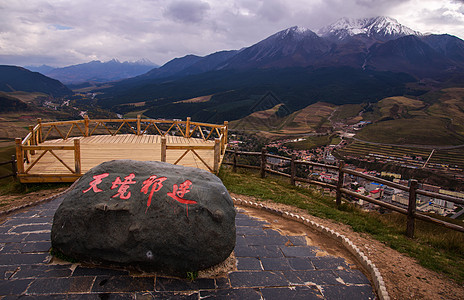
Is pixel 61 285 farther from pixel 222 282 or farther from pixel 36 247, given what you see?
pixel 222 282

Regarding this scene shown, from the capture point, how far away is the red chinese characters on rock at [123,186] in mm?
4012

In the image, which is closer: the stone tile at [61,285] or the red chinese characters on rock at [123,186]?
the stone tile at [61,285]

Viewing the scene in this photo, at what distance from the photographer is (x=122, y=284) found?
11.6ft

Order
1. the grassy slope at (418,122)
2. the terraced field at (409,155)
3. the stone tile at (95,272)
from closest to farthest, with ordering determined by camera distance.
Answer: the stone tile at (95,272)
the terraced field at (409,155)
the grassy slope at (418,122)

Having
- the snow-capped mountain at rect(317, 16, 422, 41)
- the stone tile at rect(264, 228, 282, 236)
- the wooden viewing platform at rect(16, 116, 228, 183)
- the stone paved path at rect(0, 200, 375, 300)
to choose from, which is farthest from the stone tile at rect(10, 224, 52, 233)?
the snow-capped mountain at rect(317, 16, 422, 41)

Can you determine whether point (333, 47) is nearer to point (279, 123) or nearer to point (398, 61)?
point (398, 61)

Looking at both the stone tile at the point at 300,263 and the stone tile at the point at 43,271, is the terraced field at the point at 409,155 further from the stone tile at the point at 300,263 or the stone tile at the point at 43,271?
the stone tile at the point at 43,271

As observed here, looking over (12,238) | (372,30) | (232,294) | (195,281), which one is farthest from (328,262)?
(372,30)

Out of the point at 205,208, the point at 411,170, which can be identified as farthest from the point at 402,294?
the point at 411,170

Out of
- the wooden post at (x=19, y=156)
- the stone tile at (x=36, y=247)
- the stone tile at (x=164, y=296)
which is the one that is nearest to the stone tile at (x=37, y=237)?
the stone tile at (x=36, y=247)

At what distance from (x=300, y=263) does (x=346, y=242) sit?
1.34m

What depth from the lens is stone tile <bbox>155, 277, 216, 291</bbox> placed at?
3535mm

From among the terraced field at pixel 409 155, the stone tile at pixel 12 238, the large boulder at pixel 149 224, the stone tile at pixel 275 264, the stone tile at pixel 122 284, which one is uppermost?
the large boulder at pixel 149 224

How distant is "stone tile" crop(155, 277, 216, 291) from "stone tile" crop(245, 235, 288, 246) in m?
1.44
